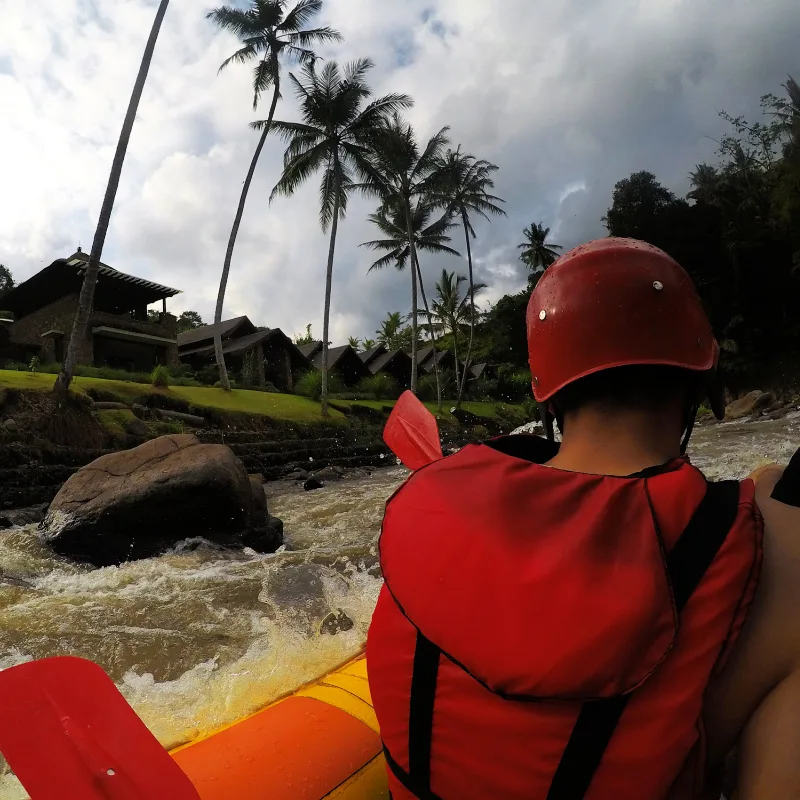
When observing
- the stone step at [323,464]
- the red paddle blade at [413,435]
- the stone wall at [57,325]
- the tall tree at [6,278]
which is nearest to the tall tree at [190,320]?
the tall tree at [6,278]

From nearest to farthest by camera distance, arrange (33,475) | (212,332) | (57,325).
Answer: (33,475)
(57,325)
(212,332)

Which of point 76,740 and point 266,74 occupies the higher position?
point 266,74

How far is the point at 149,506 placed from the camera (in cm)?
518

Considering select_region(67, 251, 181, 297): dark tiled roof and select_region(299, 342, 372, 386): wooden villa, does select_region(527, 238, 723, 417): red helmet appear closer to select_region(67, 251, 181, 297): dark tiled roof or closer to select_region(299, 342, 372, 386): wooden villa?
select_region(67, 251, 181, 297): dark tiled roof

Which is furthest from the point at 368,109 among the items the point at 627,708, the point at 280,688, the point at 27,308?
the point at 627,708

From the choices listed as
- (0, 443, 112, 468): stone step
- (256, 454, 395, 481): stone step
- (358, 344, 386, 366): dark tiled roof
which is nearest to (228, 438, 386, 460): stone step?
(256, 454, 395, 481): stone step

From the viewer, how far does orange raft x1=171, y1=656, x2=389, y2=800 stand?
122cm

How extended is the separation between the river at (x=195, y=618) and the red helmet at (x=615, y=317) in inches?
76.0

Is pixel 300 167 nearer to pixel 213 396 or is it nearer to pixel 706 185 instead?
pixel 213 396

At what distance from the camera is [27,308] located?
836 inches

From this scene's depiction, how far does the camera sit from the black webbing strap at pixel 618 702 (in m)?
0.61

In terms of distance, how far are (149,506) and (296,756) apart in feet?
14.4

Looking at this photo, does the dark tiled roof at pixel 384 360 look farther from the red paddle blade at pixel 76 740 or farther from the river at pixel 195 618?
the red paddle blade at pixel 76 740

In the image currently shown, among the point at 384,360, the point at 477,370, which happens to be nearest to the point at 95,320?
the point at 384,360
